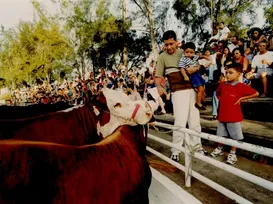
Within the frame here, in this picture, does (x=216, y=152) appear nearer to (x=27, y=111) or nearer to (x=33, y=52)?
(x=27, y=111)

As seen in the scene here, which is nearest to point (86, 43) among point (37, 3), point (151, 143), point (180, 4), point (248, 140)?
point (37, 3)

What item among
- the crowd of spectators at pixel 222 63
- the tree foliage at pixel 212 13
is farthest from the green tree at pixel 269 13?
the crowd of spectators at pixel 222 63

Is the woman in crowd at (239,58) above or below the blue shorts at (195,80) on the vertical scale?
above

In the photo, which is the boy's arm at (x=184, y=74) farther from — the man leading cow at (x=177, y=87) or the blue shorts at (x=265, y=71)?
the blue shorts at (x=265, y=71)

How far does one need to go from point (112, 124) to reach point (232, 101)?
180 cm

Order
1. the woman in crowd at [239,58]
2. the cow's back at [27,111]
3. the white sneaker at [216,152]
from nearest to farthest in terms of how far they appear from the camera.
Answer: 1. the white sneaker at [216,152]
2. the cow's back at [27,111]
3. the woman in crowd at [239,58]

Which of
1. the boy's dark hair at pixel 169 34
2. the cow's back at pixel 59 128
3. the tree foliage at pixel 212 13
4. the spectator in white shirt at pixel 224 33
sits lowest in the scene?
the cow's back at pixel 59 128

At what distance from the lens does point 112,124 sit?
11.3 feet

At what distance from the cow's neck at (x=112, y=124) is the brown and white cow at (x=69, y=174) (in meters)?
0.78

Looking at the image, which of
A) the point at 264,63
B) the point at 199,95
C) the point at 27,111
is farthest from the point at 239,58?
the point at 27,111

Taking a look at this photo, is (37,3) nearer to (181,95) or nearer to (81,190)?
(181,95)

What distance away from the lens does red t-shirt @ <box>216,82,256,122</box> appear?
13.5ft

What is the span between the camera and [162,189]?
344cm

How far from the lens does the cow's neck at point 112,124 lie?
3.18 m
